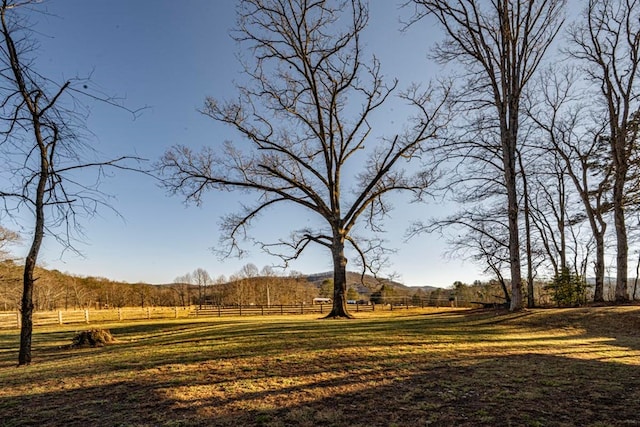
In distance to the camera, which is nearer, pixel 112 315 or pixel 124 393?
pixel 124 393

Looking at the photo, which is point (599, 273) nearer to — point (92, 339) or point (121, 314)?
point (92, 339)

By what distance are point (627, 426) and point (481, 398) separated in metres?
1.24

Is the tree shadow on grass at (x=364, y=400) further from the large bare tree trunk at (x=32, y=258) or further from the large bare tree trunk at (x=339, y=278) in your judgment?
the large bare tree trunk at (x=339, y=278)

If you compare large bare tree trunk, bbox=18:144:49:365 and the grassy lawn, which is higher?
large bare tree trunk, bbox=18:144:49:365

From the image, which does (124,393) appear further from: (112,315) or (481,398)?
(112,315)

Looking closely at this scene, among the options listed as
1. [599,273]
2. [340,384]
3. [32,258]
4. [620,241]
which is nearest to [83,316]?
[32,258]

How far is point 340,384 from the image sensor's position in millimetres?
4504

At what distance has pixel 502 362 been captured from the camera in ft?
18.4

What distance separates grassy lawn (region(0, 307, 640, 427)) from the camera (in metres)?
3.46

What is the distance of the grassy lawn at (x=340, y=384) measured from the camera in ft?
11.3

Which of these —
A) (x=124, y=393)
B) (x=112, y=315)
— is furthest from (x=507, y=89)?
(x=112, y=315)

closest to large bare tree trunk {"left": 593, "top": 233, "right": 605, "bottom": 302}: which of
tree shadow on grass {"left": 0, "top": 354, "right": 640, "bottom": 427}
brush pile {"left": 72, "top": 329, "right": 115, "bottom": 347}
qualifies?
tree shadow on grass {"left": 0, "top": 354, "right": 640, "bottom": 427}

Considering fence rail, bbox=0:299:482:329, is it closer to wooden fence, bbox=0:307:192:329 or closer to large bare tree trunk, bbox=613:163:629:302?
wooden fence, bbox=0:307:192:329

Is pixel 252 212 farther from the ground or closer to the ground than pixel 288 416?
farther from the ground
